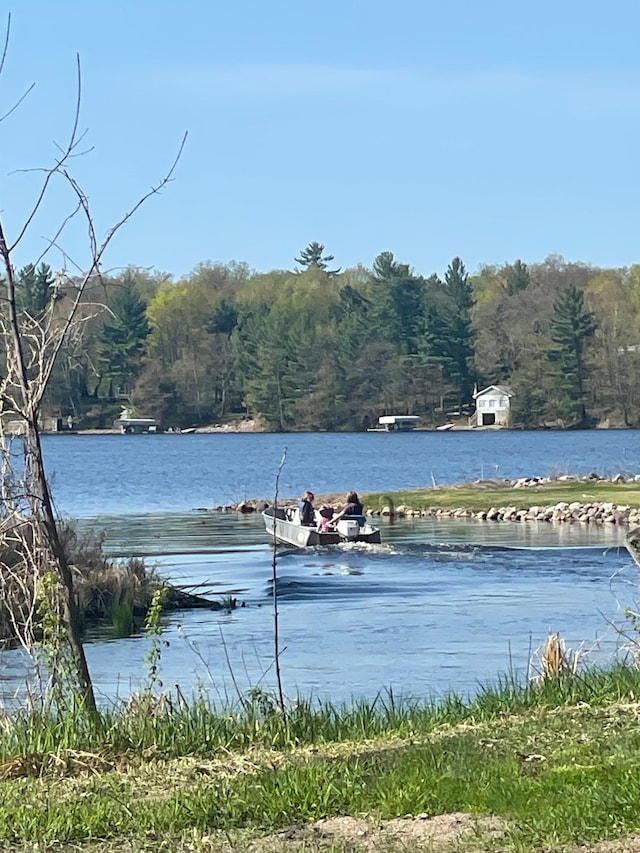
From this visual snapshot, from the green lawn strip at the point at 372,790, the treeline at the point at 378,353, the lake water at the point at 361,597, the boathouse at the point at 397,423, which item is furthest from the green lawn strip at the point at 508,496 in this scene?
the boathouse at the point at 397,423

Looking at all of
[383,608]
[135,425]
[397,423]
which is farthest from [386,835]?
[135,425]

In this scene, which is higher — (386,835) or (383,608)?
(386,835)

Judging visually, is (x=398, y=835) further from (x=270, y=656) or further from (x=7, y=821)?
(x=270, y=656)

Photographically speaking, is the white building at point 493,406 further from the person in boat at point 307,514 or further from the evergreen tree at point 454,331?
the person in boat at point 307,514

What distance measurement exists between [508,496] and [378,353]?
81836mm

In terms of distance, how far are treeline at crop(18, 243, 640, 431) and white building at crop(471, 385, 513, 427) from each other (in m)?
1.16

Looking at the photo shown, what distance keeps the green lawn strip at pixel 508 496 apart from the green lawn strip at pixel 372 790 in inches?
1419

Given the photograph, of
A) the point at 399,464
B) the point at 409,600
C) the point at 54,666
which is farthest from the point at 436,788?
the point at 399,464

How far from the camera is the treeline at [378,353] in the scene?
402ft

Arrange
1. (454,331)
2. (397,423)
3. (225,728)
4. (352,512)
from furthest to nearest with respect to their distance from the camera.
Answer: (397,423) < (454,331) < (352,512) < (225,728)

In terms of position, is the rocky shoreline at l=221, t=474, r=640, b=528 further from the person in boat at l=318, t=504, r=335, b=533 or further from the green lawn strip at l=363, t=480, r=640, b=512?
the person in boat at l=318, t=504, r=335, b=533

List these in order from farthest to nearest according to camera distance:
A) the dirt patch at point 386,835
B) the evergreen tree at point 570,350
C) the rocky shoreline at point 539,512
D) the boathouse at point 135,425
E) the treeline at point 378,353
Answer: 1. the boathouse at point 135,425
2. the treeline at point 378,353
3. the evergreen tree at point 570,350
4. the rocky shoreline at point 539,512
5. the dirt patch at point 386,835

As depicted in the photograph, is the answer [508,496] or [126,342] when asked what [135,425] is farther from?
[508,496]

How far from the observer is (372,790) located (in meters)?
7.12
